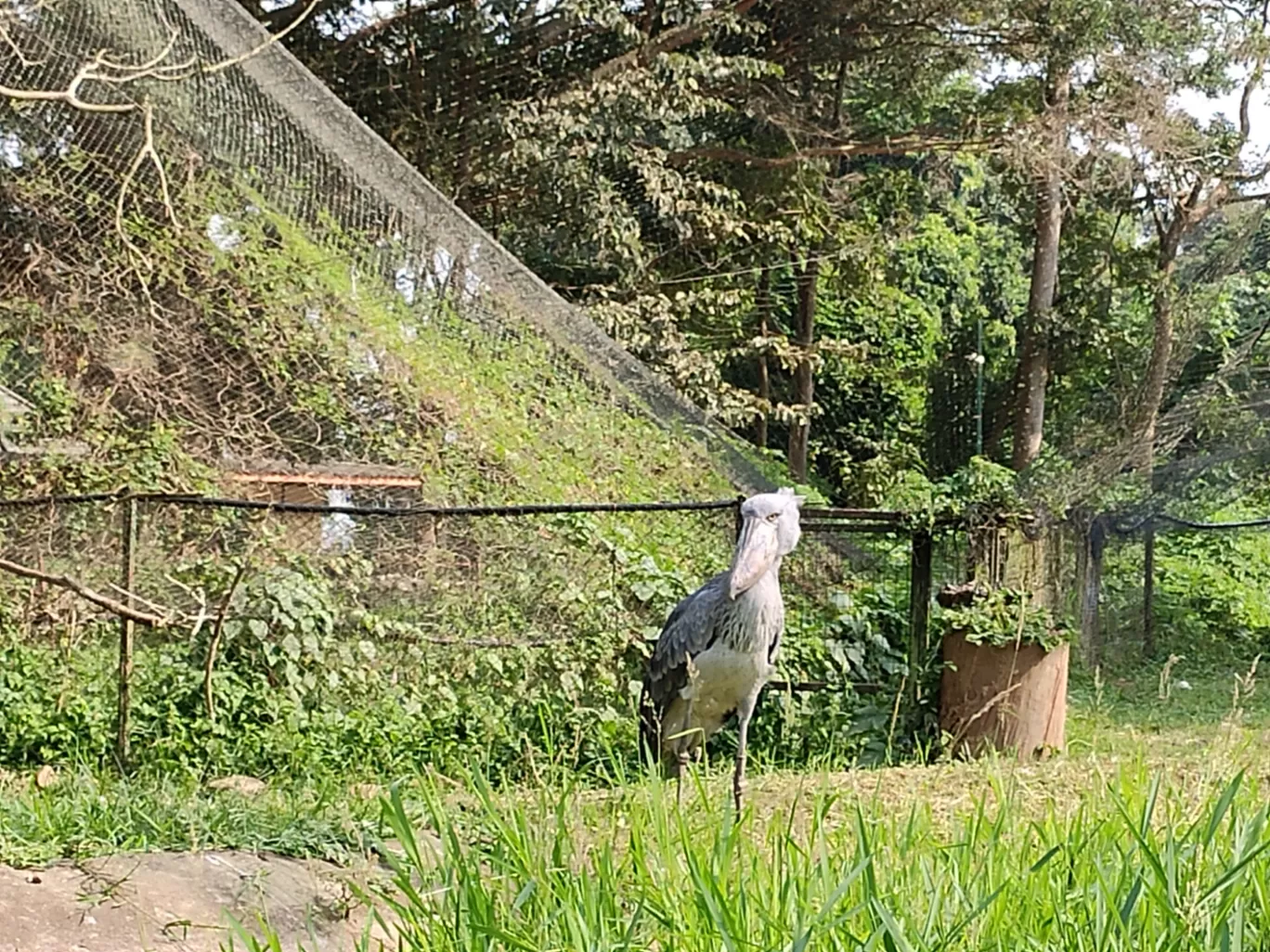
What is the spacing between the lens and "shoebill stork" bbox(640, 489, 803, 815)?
9.73 feet

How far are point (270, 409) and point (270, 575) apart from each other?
2.25 m

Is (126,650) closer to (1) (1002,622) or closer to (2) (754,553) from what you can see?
(2) (754,553)

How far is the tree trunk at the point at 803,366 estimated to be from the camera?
11.3m

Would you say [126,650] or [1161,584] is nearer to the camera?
[126,650]

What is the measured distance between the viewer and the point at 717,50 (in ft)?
31.3

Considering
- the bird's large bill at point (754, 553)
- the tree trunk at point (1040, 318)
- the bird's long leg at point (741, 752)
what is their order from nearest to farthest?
the bird's long leg at point (741, 752) < the bird's large bill at point (754, 553) < the tree trunk at point (1040, 318)

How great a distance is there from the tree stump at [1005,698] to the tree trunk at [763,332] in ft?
19.3

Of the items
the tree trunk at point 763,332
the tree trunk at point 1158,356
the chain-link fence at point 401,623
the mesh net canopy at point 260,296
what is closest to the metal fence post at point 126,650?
the chain-link fence at point 401,623

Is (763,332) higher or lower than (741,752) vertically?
higher

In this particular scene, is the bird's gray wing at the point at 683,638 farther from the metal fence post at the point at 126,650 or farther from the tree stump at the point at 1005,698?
the metal fence post at the point at 126,650

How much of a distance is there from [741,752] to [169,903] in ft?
3.71

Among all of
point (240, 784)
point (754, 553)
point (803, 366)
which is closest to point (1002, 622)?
point (754, 553)

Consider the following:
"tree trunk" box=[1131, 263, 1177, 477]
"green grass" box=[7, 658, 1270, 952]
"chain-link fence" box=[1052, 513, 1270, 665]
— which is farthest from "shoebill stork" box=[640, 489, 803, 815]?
"tree trunk" box=[1131, 263, 1177, 477]

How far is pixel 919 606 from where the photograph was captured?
4.51m
